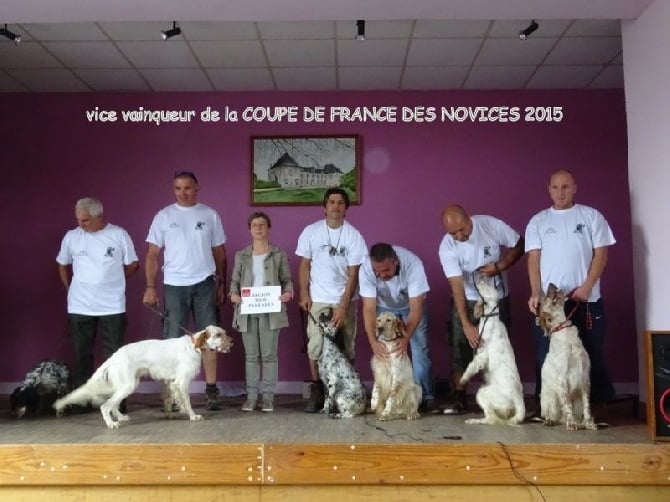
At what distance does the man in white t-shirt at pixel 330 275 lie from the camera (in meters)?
4.43

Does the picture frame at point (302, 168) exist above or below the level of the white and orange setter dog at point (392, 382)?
above

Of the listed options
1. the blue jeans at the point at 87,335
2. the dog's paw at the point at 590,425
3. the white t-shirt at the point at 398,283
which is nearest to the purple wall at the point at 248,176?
the blue jeans at the point at 87,335

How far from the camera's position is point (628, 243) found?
5.74m

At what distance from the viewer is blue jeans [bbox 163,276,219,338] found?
15.0ft

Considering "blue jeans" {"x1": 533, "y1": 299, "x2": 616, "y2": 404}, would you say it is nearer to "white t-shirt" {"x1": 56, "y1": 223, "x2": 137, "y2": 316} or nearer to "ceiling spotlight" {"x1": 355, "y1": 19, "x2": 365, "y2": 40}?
"ceiling spotlight" {"x1": 355, "y1": 19, "x2": 365, "y2": 40}

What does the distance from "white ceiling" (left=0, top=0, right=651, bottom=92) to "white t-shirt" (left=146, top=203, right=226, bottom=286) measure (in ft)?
4.31

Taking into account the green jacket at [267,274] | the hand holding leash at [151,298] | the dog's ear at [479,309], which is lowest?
the dog's ear at [479,309]

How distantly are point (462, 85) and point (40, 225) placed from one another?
3977 mm

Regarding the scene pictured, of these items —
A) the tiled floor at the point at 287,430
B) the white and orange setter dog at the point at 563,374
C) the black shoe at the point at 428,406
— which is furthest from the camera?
the black shoe at the point at 428,406

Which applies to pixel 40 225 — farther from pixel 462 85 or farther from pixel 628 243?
pixel 628 243

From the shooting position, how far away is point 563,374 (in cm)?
362

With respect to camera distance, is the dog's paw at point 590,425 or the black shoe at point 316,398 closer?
the dog's paw at point 590,425

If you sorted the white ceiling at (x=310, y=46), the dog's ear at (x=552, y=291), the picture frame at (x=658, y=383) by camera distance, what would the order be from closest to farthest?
the picture frame at (x=658, y=383) → the dog's ear at (x=552, y=291) → the white ceiling at (x=310, y=46)

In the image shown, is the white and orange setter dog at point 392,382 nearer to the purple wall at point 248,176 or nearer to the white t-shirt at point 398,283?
the white t-shirt at point 398,283
